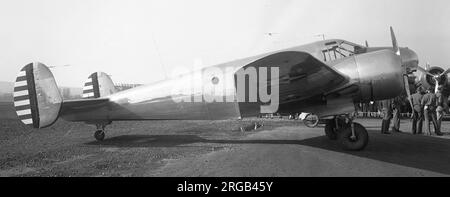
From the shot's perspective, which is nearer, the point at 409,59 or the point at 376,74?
the point at 376,74

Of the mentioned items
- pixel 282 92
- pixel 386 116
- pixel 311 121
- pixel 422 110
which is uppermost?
pixel 282 92

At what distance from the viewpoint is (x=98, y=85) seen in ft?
38.5

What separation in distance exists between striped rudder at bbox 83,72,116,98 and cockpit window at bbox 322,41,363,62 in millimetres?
7374

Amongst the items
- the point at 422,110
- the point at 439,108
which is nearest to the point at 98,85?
the point at 422,110

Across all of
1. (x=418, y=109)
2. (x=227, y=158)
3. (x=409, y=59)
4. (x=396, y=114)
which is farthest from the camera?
(x=396, y=114)

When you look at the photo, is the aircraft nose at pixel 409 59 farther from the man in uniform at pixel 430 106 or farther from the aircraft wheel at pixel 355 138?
the man in uniform at pixel 430 106

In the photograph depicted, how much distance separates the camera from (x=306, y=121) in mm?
13211

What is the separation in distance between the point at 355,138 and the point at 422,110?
17.7ft

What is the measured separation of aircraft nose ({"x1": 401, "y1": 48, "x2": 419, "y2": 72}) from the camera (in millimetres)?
7798

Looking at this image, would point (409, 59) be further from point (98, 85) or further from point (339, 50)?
point (98, 85)

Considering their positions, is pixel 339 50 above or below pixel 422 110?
above

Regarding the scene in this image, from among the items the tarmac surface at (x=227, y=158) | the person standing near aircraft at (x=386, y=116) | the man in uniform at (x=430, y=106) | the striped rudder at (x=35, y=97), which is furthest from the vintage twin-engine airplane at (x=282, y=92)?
the man in uniform at (x=430, y=106)

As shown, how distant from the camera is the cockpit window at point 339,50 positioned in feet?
26.2
